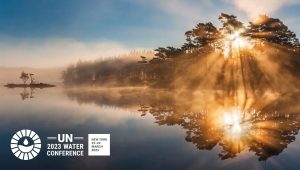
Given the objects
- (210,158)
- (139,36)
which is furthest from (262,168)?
(139,36)

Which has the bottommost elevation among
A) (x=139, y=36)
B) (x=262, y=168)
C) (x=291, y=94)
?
(x=262, y=168)

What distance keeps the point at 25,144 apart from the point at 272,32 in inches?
139

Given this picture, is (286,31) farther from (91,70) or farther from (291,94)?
(91,70)

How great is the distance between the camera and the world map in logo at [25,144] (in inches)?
256

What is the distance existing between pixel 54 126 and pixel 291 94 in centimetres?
312

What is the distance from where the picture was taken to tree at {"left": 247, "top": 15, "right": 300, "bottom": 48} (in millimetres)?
6718

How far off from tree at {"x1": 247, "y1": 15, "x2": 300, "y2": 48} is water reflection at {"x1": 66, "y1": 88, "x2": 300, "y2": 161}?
2.36 feet

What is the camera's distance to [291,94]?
22.6 feet

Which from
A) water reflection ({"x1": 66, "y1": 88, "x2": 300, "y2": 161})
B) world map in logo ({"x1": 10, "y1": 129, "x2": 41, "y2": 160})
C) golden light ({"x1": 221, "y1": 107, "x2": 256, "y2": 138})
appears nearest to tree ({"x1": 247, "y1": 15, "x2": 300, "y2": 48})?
water reflection ({"x1": 66, "y1": 88, "x2": 300, "y2": 161})

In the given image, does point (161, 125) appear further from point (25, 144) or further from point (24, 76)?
point (24, 76)

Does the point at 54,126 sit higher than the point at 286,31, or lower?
lower

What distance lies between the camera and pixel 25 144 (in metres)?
6.55

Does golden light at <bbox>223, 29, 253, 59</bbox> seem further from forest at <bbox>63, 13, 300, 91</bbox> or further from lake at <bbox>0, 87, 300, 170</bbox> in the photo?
lake at <bbox>0, 87, 300, 170</bbox>

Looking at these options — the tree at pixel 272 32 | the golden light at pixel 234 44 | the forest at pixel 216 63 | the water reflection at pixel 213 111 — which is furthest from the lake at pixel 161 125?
the tree at pixel 272 32
